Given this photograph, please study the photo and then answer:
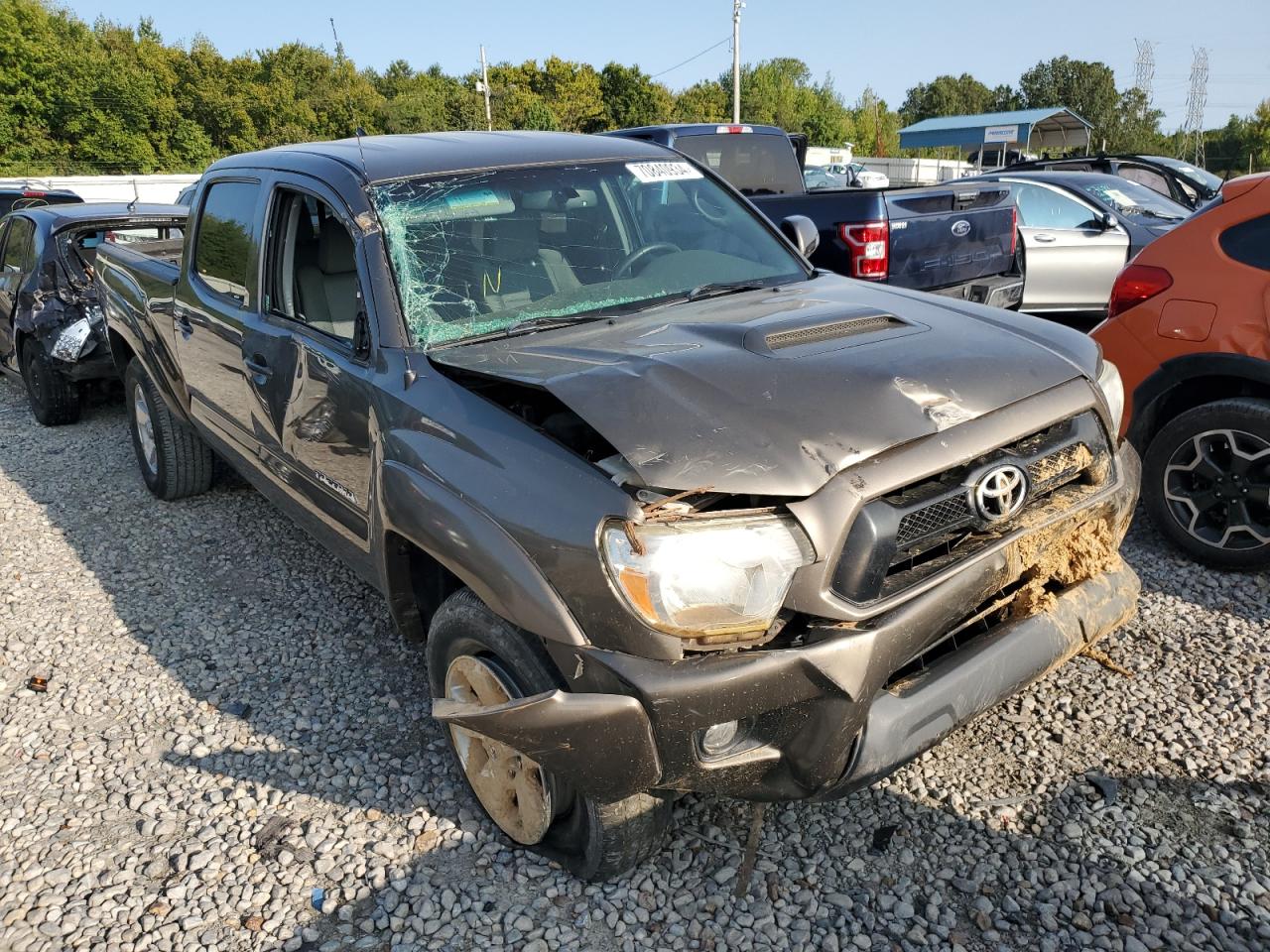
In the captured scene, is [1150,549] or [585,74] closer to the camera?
[1150,549]

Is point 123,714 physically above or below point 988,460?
below

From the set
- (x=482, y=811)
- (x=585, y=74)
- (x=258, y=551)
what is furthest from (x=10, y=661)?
(x=585, y=74)

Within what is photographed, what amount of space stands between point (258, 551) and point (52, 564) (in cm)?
108

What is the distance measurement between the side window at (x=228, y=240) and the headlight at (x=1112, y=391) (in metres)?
3.08

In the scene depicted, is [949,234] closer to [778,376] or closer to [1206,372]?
[1206,372]

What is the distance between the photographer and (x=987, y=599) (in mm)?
2500

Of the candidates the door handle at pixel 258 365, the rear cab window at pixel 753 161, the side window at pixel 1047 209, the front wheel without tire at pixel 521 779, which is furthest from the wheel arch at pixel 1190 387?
the side window at pixel 1047 209

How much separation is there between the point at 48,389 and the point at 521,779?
6491mm

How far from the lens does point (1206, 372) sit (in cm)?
396

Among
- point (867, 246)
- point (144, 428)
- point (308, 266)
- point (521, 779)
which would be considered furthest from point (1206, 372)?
point (144, 428)

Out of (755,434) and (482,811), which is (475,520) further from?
(482,811)

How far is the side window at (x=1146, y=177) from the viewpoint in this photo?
12.0m

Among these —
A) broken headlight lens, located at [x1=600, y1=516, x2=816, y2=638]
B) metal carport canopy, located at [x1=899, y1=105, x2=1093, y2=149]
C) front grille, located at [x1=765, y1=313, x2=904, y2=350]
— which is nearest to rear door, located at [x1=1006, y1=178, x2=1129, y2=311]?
front grille, located at [x1=765, y1=313, x2=904, y2=350]

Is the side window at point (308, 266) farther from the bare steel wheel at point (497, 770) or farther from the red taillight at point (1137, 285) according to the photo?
the red taillight at point (1137, 285)
